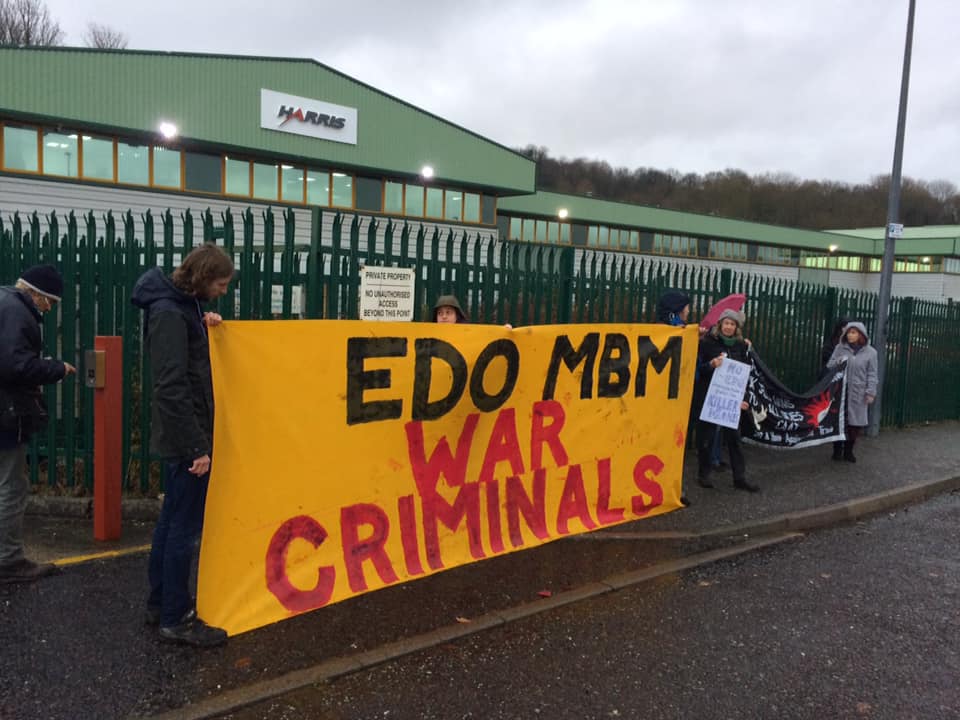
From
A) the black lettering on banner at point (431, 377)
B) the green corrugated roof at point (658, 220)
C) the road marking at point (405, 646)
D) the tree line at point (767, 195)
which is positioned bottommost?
the road marking at point (405, 646)

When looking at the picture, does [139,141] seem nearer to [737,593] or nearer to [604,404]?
[604,404]

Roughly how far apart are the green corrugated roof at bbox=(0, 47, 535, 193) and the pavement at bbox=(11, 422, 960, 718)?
13.8 metres

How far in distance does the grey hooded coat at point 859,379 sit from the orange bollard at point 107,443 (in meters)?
7.78

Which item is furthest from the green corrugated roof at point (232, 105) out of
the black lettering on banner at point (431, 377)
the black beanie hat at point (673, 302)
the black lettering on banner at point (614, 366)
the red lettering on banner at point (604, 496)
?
the red lettering on banner at point (604, 496)

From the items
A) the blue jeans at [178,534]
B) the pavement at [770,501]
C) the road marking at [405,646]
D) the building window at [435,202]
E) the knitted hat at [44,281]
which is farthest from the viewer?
the building window at [435,202]

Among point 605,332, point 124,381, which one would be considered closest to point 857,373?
point 605,332

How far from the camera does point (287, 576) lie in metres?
3.65

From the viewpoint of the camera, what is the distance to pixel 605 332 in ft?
17.1

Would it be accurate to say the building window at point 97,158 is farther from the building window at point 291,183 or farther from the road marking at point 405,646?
the road marking at point 405,646

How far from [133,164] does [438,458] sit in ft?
52.7

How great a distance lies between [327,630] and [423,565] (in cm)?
66

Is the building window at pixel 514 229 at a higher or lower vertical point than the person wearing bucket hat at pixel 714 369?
higher

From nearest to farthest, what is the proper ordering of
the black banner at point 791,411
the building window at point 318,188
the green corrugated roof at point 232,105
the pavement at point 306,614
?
the pavement at point 306,614 < the black banner at point 791,411 < the green corrugated roof at point 232,105 < the building window at point 318,188

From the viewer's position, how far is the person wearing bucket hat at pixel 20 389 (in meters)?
3.93
